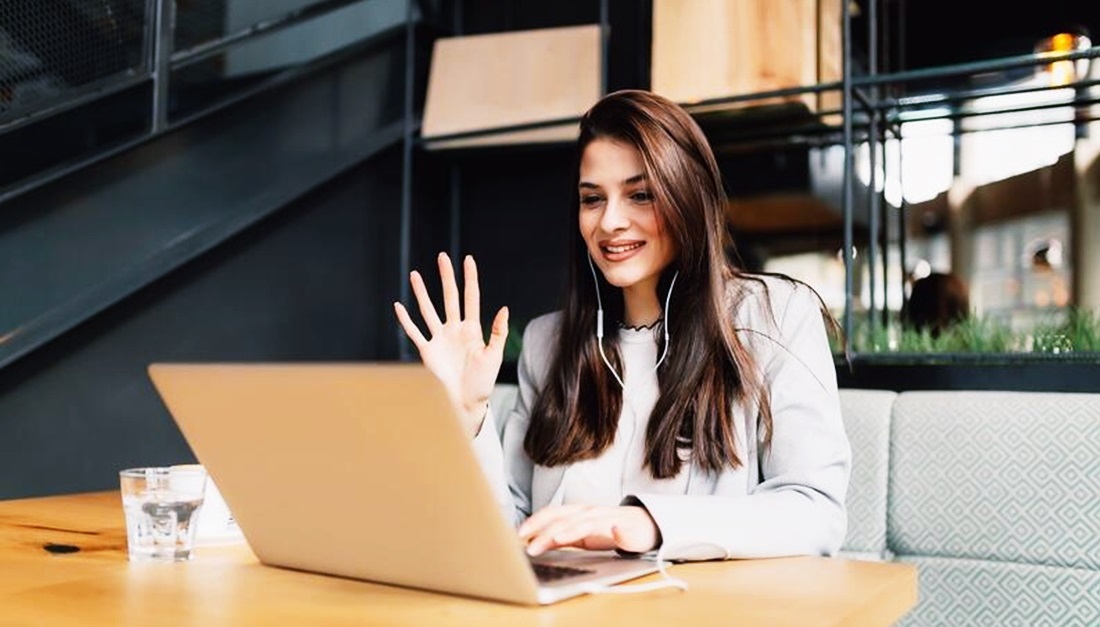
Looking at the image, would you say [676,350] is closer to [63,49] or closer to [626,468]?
[626,468]

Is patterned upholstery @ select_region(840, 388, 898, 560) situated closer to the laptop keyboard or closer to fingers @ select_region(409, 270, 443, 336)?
fingers @ select_region(409, 270, 443, 336)

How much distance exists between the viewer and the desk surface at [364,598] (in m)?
0.76

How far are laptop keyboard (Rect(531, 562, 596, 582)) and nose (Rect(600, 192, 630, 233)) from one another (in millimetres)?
763

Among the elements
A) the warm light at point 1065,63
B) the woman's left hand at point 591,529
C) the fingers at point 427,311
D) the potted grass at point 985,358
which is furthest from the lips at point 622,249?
the warm light at point 1065,63

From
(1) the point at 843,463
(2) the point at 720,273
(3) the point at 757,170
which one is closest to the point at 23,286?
(2) the point at 720,273

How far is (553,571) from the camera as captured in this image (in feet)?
2.85

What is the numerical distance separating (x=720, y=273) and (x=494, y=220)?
2.39 metres

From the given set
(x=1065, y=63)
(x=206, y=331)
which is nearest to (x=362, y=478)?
(x=206, y=331)

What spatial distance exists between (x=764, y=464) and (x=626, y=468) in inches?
8.3

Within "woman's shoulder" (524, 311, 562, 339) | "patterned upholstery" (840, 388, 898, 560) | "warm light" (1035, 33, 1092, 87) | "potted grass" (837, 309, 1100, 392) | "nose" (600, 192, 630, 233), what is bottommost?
"patterned upholstery" (840, 388, 898, 560)

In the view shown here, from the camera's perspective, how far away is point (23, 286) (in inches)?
88.5

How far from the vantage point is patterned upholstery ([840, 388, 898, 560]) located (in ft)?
5.41

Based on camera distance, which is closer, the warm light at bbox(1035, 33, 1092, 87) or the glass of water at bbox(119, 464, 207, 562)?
the glass of water at bbox(119, 464, 207, 562)

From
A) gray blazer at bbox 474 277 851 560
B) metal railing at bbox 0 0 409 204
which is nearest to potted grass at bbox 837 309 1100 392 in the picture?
gray blazer at bbox 474 277 851 560
